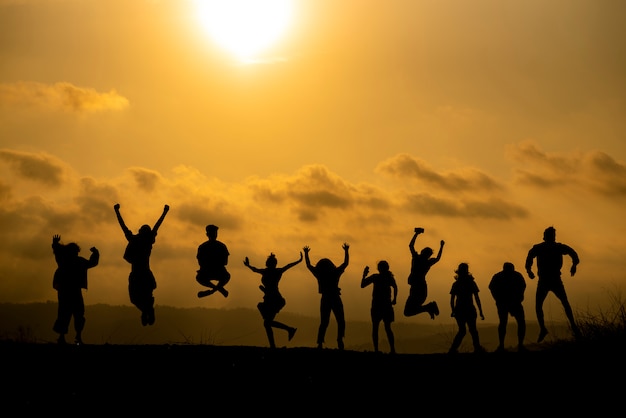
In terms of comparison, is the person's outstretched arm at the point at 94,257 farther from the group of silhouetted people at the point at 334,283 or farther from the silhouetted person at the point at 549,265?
the silhouetted person at the point at 549,265

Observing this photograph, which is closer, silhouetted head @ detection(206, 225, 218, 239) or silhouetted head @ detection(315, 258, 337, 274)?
silhouetted head @ detection(315, 258, 337, 274)

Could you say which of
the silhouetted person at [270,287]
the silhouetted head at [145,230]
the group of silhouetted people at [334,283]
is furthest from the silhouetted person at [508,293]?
the silhouetted head at [145,230]

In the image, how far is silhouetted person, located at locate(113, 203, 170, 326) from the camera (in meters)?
22.4

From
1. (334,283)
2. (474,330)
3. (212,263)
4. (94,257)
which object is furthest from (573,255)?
(94,257)

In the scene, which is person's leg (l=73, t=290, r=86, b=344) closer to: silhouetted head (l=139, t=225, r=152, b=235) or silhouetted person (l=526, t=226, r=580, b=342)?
silhouetted head (l=139, t=225, r=152, b=235)

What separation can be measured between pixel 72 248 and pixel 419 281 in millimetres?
8451

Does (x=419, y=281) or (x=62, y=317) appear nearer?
(x=62, y=317)

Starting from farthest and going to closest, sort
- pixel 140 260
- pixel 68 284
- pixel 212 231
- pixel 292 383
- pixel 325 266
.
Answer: pixel 212 231 < pixel 325 266 < pixel 140 260 < pixel 68 284 < pixel 292 383

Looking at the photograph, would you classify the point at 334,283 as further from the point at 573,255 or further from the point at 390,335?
the point at 573,255

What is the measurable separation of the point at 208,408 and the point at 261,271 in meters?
8.68

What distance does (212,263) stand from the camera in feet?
76.4

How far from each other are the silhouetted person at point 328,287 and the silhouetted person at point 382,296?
71 cm

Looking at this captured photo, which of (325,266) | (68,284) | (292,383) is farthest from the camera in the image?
(325,266)

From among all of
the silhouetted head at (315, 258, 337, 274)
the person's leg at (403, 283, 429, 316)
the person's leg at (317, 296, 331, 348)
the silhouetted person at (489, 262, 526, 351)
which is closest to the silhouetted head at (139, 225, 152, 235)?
the silhouetted head at (315, 258, 337, 274)
